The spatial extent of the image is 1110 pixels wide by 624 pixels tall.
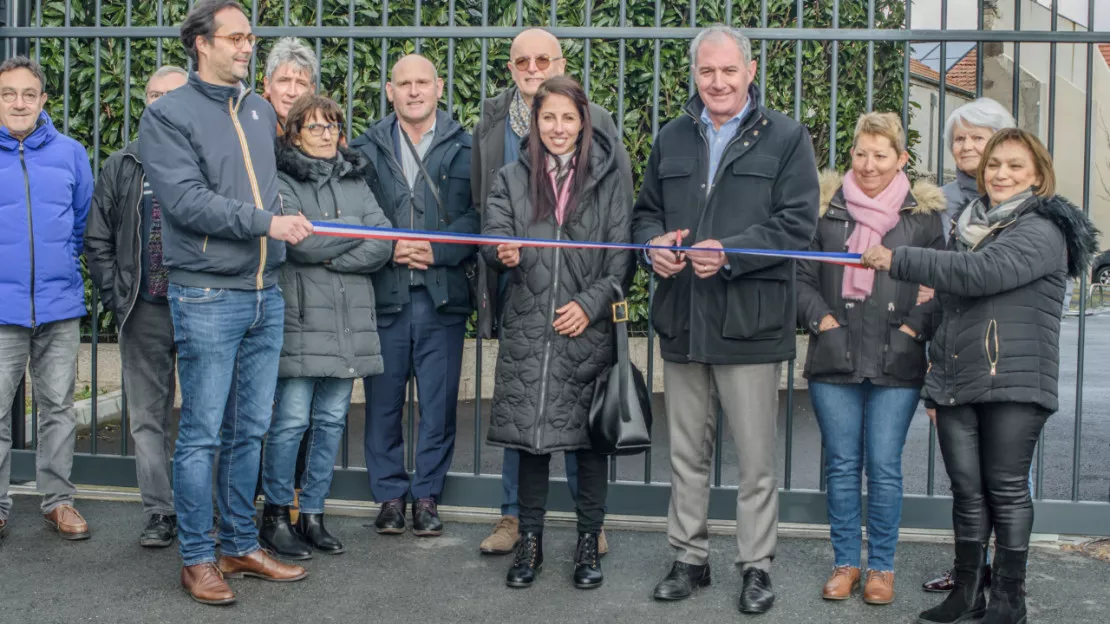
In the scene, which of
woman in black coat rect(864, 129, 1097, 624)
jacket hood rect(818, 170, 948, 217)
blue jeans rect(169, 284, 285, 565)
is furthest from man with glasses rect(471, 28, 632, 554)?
woman in black coat rect(864, 129, 1097, 624)

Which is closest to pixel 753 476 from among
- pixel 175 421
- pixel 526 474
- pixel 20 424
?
pixel 526 474

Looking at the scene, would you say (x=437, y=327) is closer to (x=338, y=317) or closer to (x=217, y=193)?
(x=338, y=317)

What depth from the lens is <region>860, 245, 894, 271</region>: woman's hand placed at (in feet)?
12.6

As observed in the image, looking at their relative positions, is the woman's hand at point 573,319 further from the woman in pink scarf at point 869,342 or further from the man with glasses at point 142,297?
the man with glasses at point 142,297

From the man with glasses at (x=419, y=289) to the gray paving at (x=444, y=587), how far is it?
0.29 metres

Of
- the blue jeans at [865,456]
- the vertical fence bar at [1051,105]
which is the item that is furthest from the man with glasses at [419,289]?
the vertical fence bar at [1051,105]

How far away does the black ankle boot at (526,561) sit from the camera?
14.2 ft

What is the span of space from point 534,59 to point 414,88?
53 cm

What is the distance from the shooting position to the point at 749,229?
405cm

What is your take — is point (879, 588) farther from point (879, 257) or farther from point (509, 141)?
point (509, 141)

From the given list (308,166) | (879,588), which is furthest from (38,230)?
(879,588)

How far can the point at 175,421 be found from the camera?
26.7 ft

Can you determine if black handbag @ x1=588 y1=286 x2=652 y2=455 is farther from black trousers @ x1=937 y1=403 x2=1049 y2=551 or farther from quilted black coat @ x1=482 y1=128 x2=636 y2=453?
black trousers @ x1=937 y1=403 x2=1049 y2=551

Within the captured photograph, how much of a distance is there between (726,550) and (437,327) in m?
1.56
